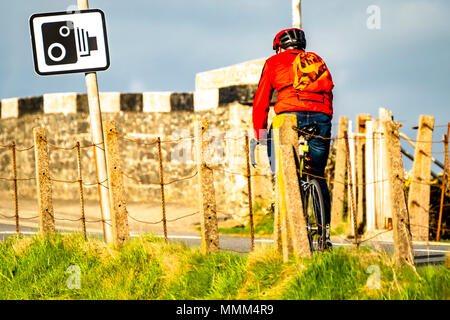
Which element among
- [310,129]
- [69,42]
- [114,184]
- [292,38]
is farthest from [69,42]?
[310,129]

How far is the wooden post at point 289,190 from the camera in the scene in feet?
20.0

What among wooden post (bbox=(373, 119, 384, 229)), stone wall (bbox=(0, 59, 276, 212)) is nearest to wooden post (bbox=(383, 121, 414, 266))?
wooden post (bbox=(373, 119, 384, 229))

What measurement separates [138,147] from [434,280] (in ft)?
34.5

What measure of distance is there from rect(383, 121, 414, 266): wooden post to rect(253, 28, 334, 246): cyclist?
592 mm

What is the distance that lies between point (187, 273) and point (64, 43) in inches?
128

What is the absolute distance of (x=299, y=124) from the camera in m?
6.40

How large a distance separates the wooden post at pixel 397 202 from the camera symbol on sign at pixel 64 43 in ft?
12.4

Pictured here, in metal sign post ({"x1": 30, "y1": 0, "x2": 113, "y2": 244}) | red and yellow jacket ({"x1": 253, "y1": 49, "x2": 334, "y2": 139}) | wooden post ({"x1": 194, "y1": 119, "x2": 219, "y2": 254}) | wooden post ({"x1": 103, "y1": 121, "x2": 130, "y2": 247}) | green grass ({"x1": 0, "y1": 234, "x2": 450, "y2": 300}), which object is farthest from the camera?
metal sign post ({"x1": 30, "y1": 0, "x2": 113, "y2": 244})

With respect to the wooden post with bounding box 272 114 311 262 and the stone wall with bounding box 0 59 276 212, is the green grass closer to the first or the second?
the wooden post with bounding box 272 114 311 262

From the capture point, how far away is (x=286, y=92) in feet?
20.9

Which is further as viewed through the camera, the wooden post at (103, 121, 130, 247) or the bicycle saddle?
the wooden post at (103, 121, 130, 247)

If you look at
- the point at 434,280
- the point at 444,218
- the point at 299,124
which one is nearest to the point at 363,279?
the point at 434,280

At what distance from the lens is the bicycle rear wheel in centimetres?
642
